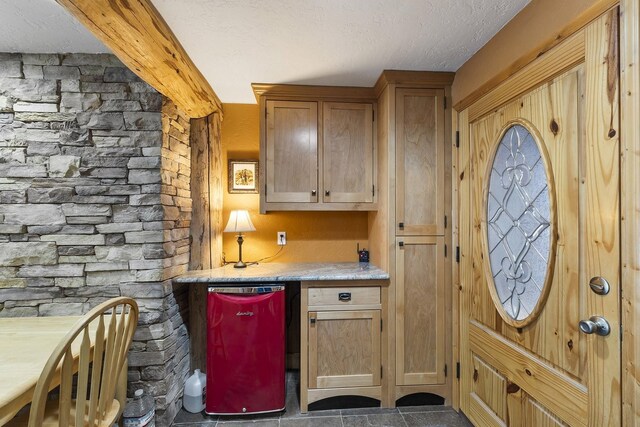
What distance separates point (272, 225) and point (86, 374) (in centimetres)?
172

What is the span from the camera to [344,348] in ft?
6.84

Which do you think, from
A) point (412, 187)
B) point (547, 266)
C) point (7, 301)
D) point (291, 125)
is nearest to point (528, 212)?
point (547, 266)

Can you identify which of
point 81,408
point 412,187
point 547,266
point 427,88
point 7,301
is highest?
point 427,88

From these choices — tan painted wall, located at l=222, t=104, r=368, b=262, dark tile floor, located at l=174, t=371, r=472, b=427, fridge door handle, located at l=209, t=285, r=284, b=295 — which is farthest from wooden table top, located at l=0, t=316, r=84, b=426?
tan painted wall, located at l=222, t=104, r=368, b=262

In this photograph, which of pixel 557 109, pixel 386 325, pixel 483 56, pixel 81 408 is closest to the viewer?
pixel 81 408

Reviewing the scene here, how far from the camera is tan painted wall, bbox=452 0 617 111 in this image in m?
1.16

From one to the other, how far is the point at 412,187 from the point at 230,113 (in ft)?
5.59

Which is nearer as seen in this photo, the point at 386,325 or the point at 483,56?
the point at 483,56

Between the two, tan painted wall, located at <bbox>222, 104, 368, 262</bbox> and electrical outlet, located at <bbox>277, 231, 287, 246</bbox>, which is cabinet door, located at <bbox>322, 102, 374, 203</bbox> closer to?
tan painted wall, located at <bbox>222, 104, 368, 262</bbox>

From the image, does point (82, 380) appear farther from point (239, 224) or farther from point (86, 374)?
point (239, 224)

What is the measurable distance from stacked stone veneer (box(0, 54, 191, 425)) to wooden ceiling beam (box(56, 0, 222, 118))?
0.65ft

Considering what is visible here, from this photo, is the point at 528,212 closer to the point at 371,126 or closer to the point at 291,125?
the point at 371,126

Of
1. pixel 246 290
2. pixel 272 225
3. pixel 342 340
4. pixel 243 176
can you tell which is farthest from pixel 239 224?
pixel 342 340

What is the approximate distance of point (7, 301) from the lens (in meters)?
1.81
